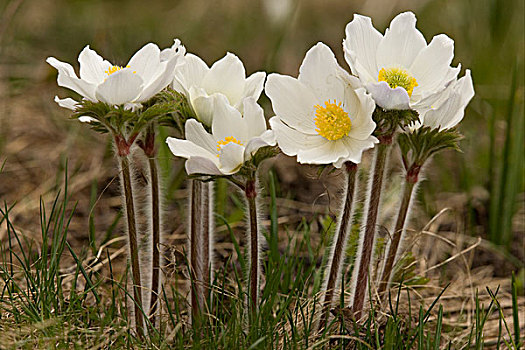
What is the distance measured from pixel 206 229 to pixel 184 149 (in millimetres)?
377

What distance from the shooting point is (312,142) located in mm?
1845

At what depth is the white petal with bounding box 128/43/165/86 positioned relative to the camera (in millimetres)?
1902

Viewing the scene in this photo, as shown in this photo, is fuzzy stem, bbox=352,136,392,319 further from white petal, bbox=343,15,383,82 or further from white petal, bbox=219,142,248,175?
white petal, bbox=219,142,248,175

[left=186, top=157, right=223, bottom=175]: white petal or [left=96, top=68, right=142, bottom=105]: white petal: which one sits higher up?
[left=96, top=68, right=142, bottom=105]: white petal

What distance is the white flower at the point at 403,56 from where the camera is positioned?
1.83 m

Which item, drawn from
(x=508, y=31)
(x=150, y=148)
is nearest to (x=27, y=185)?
(x=150, y=148)

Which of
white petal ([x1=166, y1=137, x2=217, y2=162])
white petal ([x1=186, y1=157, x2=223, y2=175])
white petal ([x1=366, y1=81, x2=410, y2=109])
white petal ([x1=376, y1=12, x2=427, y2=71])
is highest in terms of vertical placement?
white petal ([x1=376, y1=12, x2=427, y2=71])

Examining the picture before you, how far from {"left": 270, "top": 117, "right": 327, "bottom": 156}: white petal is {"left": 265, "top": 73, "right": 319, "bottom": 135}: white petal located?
0.7 inches

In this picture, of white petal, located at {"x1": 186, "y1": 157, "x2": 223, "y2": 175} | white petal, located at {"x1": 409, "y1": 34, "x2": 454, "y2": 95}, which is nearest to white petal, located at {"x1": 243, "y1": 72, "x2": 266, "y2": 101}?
white petal, located at {"x1": 186, "y1": 157, "x2": 223, "y2": 175}

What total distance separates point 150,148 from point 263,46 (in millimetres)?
3059

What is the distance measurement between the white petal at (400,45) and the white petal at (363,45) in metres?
0.02

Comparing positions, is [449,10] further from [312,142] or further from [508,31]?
[312,142]

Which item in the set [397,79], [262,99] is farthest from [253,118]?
[262,99]

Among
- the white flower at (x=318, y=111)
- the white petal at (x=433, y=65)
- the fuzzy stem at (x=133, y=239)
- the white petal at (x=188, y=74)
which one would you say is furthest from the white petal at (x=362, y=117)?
the fuzzy stem at (x=133, y=239)
